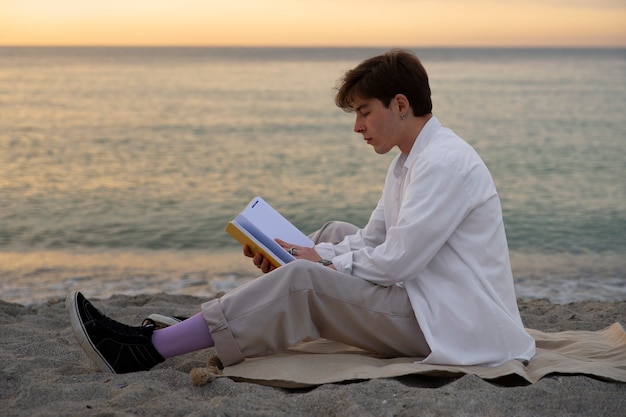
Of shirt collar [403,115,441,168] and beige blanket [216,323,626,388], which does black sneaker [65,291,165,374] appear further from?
shirt collar [403,115,441,168]

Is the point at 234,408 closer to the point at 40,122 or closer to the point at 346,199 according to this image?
the point at 346,199

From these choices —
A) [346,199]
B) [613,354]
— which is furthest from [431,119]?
[346,199]

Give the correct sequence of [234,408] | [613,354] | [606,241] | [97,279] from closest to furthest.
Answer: [234,408]
[613,354]
[97,279]
[606,241]

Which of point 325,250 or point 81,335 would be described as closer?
point 81,335

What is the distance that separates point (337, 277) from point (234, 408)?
781 mm

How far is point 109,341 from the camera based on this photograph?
12.2 ft

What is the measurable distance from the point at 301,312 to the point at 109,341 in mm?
895

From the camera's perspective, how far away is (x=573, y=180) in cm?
1470

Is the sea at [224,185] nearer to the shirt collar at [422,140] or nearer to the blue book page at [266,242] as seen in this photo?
the blue book page at [266,242]

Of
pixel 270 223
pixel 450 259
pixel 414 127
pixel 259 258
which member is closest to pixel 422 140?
pixel 414 127

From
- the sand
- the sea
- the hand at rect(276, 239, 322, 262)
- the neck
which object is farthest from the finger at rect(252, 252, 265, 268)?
the sea

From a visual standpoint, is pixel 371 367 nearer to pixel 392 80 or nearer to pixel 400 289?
pixel 400 289

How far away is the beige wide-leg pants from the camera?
3.62 meters

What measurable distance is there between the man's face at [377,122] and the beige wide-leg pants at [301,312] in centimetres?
68
